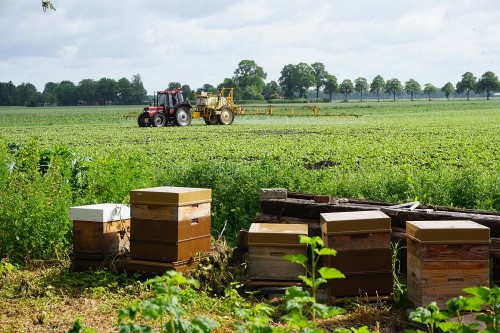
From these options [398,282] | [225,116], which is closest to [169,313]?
[398,282]

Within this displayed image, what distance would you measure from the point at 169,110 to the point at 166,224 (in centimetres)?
3368

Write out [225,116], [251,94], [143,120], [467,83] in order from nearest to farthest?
[143,120] → [225,116] → [251,94] → [467,83]

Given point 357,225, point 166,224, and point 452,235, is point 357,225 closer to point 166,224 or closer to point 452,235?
point 452,235

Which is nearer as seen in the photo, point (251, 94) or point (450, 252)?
point (450, 252)

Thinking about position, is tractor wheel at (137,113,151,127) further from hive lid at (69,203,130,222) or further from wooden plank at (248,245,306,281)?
wooden plank at (248,245,306,281)

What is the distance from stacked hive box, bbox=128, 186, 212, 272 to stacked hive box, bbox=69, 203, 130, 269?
0.53 m

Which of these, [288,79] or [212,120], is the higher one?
[288,79]

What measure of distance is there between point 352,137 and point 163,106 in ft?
46.9

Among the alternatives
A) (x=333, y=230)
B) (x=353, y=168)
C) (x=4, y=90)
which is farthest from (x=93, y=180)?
(x=4, y=90)

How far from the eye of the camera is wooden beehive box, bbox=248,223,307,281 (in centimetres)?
699

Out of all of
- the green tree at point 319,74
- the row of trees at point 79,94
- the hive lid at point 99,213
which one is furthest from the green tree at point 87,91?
the hive lid at point 99,213

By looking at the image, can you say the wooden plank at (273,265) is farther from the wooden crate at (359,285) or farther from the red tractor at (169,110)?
the red tractor at (169,110)

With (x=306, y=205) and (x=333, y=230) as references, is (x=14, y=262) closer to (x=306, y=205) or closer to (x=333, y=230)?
(x=306, y=205)

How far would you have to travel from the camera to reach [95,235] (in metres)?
8.09
